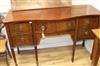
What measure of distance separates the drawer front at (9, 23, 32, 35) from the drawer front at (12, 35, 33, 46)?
63 mm

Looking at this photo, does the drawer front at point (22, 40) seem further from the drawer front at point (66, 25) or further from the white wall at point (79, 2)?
the white wall at point (79, 2)

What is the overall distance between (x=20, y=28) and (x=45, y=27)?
301 mm

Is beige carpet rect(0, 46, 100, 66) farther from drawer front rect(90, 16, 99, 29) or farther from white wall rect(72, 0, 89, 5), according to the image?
white wall rect(72, 0, 89, 5)

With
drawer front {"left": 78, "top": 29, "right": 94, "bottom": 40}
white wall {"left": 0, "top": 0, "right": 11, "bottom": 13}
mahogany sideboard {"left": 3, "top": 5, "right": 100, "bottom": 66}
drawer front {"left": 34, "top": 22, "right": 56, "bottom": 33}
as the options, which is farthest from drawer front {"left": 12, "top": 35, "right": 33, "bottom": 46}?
drawer front {"left": 78, "top": 29, "right": 94, "bottom": 40}

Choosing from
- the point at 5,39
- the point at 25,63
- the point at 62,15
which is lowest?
the point at 25,63

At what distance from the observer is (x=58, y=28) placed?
6.35 ft

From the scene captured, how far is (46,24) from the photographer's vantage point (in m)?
1.88

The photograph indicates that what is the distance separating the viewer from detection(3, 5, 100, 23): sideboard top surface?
73.3 inches

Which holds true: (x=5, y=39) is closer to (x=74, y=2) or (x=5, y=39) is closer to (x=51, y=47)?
(x=51, y=47)

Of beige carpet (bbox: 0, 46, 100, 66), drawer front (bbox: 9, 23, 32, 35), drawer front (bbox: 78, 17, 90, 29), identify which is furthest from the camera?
beige carpet (bbox: 0, 46, 100, 66)

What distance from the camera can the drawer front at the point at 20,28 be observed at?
6.01 feet

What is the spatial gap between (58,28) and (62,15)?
0.56ft

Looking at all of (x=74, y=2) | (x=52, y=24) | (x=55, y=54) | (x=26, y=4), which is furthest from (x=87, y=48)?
(x=26, y=4)

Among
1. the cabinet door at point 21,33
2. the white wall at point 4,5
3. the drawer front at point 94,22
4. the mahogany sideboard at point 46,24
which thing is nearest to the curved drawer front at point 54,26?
the mahogany sideboard at point 46,24
